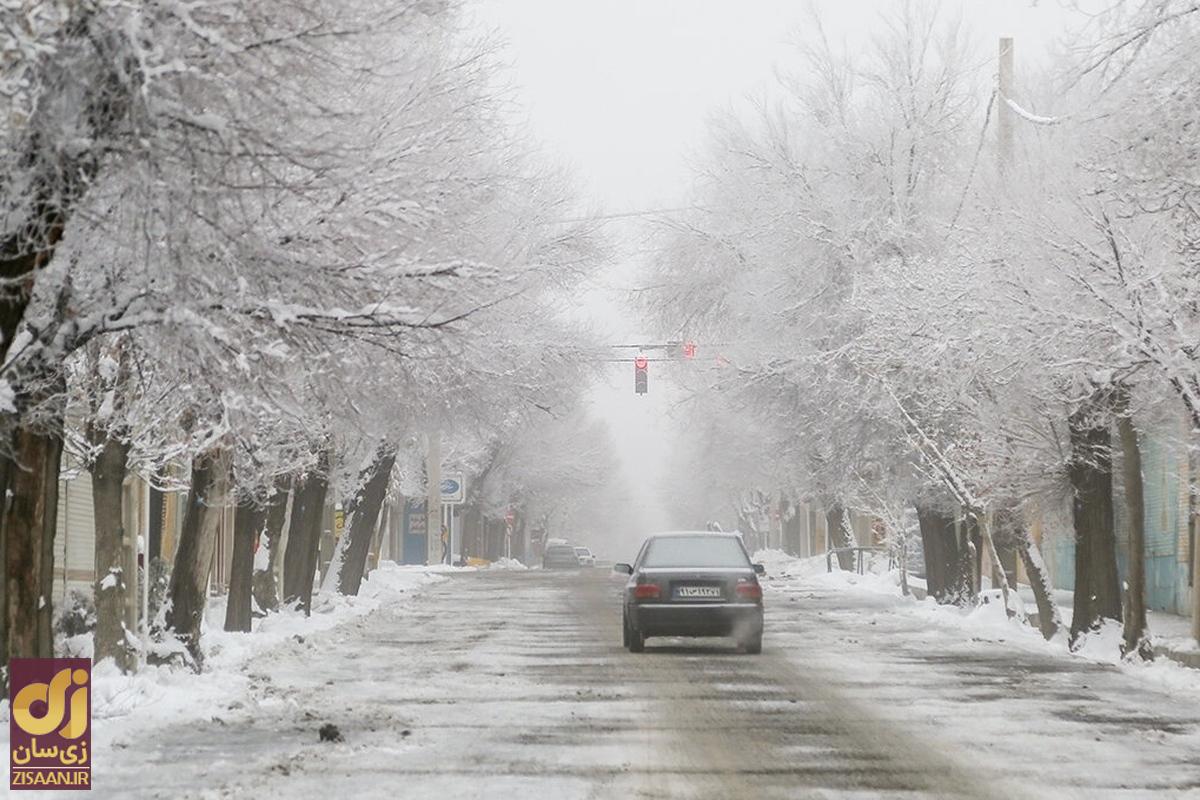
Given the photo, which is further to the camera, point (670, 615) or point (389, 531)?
point (389, 531)

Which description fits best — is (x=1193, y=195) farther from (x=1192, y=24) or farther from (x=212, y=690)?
(x=212, y=690)

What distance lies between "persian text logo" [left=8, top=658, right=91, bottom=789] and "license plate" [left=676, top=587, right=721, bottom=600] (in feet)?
42.5

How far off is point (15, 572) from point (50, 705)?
11.0 ft

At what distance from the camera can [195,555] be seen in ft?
67.1

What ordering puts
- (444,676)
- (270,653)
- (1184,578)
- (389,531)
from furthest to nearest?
1. (389,531)
2. (1184,578)
3. (270,653)
4. (444,676)

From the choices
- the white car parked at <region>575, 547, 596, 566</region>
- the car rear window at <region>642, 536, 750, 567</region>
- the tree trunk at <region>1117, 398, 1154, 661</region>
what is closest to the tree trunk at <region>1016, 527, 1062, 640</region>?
the tree trunk at <region>1117, 398, 1154, 661</region>

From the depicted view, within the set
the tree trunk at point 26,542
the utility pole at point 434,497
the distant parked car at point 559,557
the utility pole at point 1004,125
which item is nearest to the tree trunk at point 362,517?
the utility pole at point 1004,125

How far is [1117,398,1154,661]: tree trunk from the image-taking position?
2320 cm

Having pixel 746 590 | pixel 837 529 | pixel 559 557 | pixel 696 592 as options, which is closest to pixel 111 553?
pixel 696 592

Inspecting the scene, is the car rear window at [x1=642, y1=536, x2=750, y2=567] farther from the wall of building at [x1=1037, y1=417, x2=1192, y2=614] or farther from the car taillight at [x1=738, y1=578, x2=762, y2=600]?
the wall of building at [x1=1037, y1=417, x2=1192, y2=614]

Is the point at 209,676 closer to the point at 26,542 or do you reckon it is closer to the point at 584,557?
the point at 26,542

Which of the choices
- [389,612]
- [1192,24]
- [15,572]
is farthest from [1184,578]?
[15,572]

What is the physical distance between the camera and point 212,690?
17.9 meters

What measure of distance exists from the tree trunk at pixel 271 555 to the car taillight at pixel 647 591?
23.3 ft
